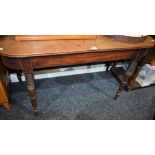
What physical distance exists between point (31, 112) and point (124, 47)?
1040mm

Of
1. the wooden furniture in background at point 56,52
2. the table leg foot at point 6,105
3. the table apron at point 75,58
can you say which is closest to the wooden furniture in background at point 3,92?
the table leg foot at point 6,105

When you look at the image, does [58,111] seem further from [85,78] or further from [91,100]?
[85,78]

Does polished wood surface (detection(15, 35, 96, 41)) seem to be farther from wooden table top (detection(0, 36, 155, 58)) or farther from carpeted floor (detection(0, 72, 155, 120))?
carpeted floor (detection(0, 72, 155, 120))

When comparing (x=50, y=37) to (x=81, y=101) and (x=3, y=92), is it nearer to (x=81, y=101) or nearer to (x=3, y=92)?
(x=3, y=92)

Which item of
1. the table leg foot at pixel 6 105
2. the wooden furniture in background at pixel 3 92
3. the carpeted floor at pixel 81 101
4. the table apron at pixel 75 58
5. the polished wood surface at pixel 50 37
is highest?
the polished wood surface at pixel 50 37

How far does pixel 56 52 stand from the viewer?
2.81ft

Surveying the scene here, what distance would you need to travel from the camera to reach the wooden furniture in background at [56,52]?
0.83m

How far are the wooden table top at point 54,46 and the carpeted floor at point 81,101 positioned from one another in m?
0.72

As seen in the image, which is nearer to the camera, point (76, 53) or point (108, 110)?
point (76, 53)

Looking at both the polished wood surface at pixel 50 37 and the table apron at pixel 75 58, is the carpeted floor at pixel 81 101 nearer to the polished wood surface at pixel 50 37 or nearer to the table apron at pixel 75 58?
the table apron at pixel 75 58

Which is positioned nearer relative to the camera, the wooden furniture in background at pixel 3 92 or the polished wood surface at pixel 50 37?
the polished wood surface at pixel 50 37

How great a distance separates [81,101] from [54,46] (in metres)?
0.79
